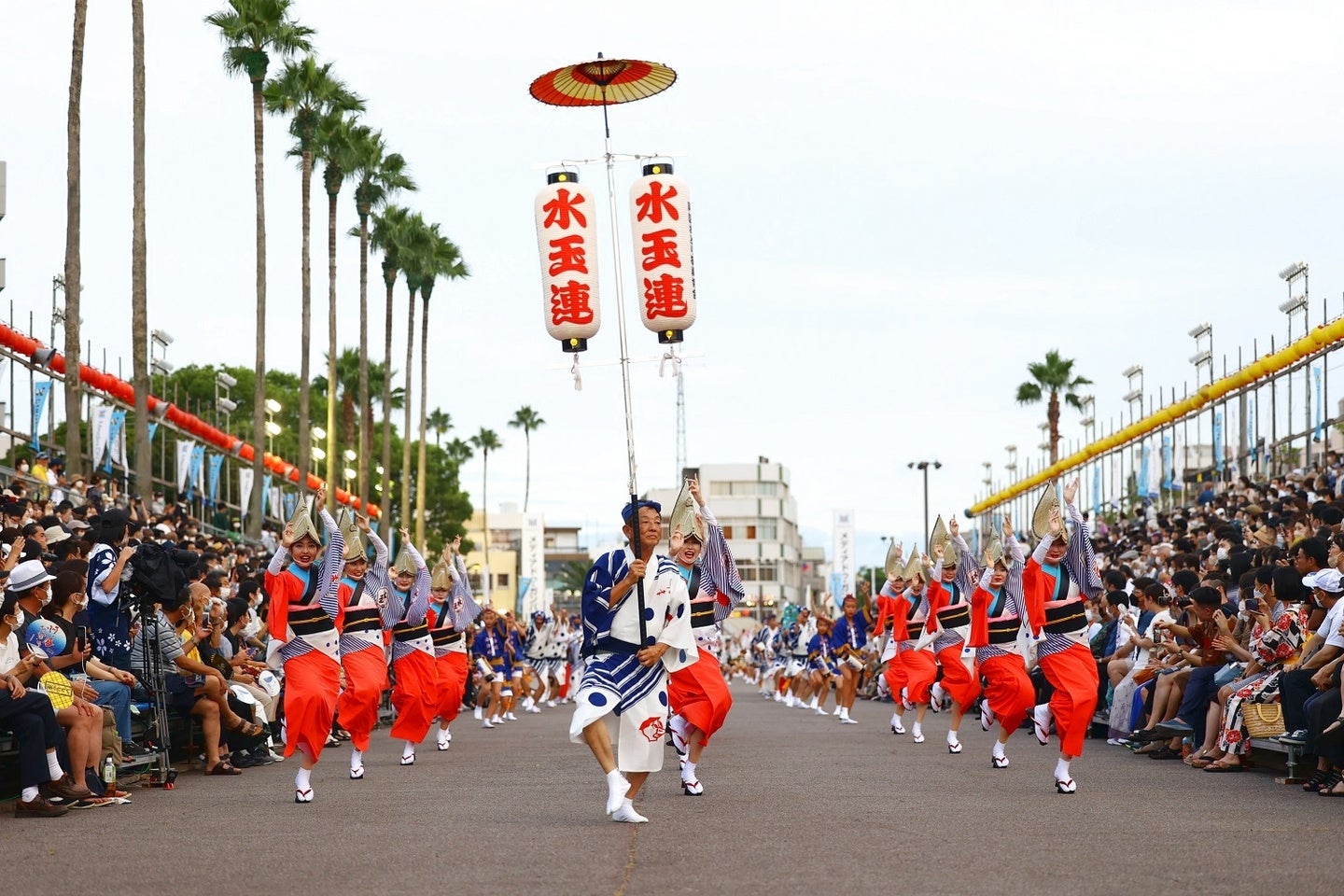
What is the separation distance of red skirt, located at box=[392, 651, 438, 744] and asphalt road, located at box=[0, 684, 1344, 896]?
1734mm

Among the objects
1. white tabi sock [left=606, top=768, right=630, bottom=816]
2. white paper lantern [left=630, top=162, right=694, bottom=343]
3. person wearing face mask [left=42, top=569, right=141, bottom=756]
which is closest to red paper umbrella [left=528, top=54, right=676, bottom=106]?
white paper lantern [left=630, top=162, right=694, bottom=343]

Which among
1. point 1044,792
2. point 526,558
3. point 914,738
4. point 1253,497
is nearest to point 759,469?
point 526,558

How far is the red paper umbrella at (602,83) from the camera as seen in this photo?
13.7m

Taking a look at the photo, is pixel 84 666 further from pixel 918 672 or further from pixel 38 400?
pixel 38 400

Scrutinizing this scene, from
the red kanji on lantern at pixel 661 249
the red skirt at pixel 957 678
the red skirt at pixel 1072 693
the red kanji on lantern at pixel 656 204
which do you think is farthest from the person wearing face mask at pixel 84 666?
the red skirt at pixel 957 678

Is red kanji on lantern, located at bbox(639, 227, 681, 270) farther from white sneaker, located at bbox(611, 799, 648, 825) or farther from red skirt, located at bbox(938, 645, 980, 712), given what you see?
white sneaker, located at bbox(611, 799, 648, 825)

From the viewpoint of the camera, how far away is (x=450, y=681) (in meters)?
18.7

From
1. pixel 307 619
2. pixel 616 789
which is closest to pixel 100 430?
pixel 307 619

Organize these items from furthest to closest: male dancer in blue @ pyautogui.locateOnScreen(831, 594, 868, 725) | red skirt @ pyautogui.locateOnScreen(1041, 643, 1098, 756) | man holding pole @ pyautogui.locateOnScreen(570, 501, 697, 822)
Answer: male dancer in blue @ pyautogui.locateOnScreen(831, 594, 868, 725), red skirt @ pyautogui.locateOnScreen(1041, 643, 1098, 756), man holding pole @ pyautogui.locateOnScreen(570, 501, 697, 822)

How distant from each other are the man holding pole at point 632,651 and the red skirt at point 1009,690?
5.71 meters

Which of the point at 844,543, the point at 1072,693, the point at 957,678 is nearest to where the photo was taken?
the point at 1072,693

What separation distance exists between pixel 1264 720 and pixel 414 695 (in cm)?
825

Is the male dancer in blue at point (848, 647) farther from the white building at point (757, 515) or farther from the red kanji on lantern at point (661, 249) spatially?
the white building at point (757, 515)

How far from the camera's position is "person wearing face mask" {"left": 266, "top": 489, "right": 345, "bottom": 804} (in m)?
12.7
